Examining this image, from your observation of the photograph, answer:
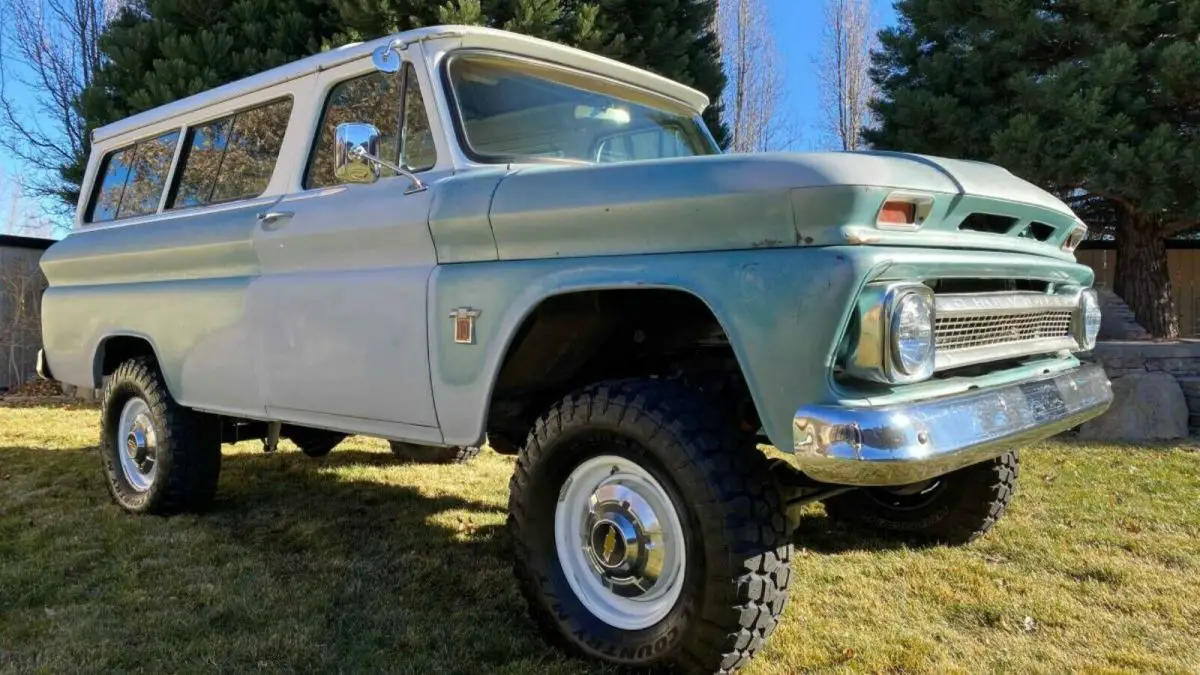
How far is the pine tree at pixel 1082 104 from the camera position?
8.59 meters

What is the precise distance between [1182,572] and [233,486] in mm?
5172

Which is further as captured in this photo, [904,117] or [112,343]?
[904,117]

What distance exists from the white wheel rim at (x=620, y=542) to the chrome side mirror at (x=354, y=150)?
135 cm

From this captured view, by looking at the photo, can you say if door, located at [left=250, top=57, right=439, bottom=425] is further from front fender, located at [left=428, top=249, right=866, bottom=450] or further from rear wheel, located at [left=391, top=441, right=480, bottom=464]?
rear wheel, located at [left=391, top=441, right=480, bottom=464]

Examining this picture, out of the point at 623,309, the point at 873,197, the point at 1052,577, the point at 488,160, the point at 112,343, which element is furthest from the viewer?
the point at 112,343

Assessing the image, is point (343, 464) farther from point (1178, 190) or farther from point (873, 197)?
point (1178, 190)

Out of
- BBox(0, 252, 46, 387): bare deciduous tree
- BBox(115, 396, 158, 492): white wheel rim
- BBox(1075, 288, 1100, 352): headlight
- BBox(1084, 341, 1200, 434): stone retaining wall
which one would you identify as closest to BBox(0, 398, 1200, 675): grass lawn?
BBox(115, 396, 158, 492): white wheel rim

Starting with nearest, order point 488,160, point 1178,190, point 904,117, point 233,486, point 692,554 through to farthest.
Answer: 1. point 692,554
2. point 488,160
3. point 233,486
4. point 1178,190
5. point 904,117

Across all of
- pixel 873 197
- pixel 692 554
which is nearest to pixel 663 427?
pixel 692 554

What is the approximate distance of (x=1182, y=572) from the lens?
3672mm

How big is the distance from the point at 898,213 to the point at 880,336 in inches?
16.1

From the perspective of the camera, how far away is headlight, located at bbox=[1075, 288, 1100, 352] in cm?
326

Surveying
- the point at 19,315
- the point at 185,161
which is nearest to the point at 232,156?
the point at 185,161

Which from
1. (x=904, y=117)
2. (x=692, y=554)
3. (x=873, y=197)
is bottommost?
(x=692, y=554)
